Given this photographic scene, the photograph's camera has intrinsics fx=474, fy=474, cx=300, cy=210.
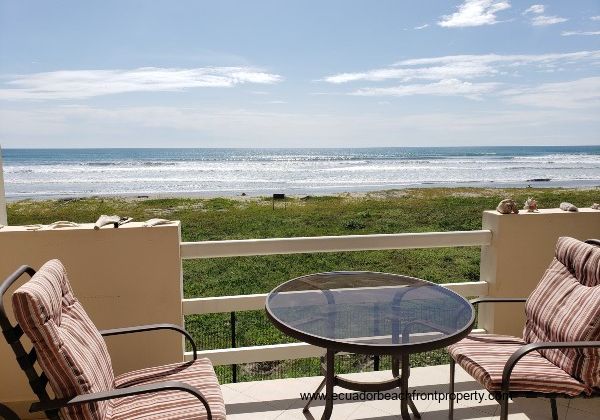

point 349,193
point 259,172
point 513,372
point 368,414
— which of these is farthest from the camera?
point 259,172

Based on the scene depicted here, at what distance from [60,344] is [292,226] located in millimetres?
16742

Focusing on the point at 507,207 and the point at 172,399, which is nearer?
the point at 172,399

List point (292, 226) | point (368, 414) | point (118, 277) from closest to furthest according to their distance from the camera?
point (368, 414), point (118, 277), point (292, 226)

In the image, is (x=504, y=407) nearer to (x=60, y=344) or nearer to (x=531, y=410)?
(x=531, y=410)

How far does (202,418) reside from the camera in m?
1.73

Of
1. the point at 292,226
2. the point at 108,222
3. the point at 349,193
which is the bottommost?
the point at 292,226

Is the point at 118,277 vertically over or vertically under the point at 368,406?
over

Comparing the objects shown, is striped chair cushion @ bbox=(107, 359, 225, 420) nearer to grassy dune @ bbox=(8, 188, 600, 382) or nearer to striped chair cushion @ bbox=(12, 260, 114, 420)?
striped chair cushion @ bbox=(12, 260, 114, 420)

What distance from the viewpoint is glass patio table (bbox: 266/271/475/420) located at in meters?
1.88

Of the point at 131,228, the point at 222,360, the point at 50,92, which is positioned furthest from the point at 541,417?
the point at 50,92

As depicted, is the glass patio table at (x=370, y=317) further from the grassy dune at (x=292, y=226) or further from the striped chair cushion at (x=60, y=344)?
the grassy dune at (x=292, y=226)

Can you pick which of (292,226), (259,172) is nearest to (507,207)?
(292,226)

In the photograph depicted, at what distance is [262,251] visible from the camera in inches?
116

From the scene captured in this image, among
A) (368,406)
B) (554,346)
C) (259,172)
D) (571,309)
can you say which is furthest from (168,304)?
(259,172)
